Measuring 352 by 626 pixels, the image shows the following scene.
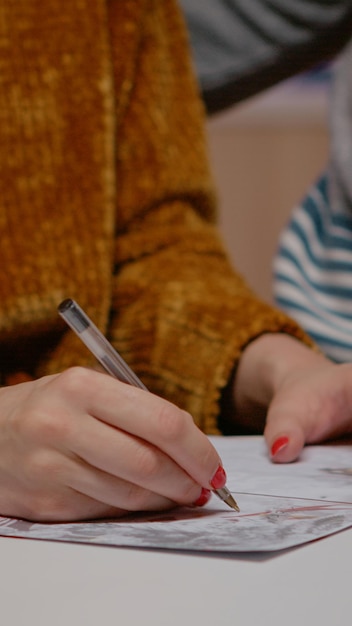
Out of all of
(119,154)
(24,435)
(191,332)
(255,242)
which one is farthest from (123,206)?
(255,242)

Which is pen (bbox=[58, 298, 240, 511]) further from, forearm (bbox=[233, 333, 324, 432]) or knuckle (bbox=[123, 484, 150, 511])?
forearm (bbox=[233, 333, 324, 432])

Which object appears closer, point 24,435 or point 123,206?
point 24,435

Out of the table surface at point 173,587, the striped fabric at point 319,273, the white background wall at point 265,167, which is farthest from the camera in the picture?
the white background wall at point 265,167

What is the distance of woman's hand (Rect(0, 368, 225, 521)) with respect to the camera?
1.19 ft

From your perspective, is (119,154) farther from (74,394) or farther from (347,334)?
(74,394)

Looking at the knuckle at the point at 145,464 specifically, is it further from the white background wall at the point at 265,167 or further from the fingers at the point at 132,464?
the white background wall at the point at 265,167

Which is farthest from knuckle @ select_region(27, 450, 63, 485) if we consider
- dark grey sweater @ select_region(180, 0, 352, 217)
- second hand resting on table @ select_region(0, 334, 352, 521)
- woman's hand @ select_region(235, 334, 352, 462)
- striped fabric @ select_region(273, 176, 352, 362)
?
dark grey sweater @ select_region(180, 0, 352, 217)

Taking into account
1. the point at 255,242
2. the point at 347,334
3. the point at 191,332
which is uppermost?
the point at 191,332

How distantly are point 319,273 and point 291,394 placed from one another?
29 centimetres

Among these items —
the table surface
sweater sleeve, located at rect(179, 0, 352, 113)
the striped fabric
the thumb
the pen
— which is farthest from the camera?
sweater sleeve, located at rect(179, 0, 352, 113)

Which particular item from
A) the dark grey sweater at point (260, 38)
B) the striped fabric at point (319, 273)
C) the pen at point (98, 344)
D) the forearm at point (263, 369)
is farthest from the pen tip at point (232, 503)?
the dark grey sweater at point (260, 38)

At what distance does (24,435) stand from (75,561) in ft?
0.31

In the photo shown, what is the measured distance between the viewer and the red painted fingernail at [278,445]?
0.48 m

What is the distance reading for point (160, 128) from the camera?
79 cm
